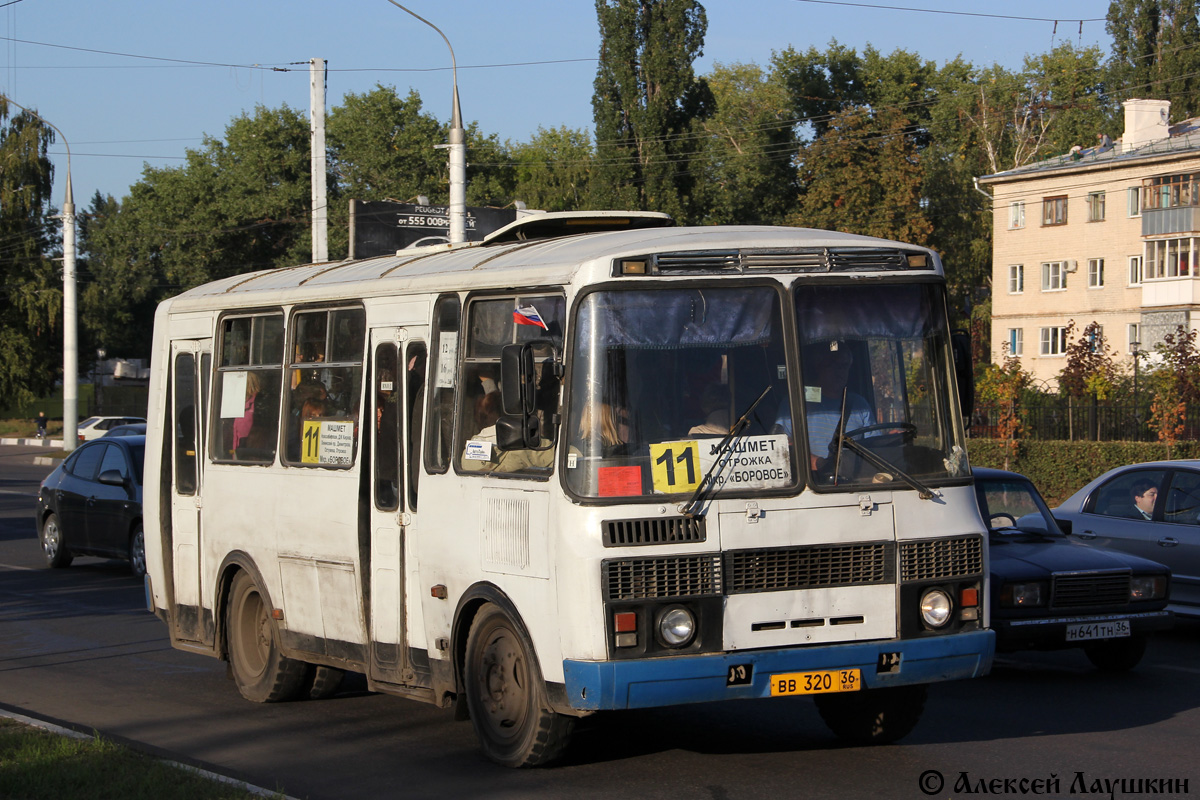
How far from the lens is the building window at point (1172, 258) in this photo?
54719 mm

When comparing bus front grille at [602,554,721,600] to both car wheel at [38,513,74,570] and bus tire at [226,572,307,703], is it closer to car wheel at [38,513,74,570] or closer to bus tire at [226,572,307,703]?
bus tire at [226,572,307,703]

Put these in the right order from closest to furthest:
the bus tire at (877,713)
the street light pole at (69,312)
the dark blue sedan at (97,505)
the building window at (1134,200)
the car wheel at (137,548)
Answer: the bus tire at (877,713)
the car wheel at (137,548)
the dark blue sedan at (97,505)
the street light pole at (69,312)
the building window at (1134,200)

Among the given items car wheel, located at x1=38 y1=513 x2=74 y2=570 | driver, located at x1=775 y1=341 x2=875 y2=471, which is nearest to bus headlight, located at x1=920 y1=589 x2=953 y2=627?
driver, located at x1=775 y1=341 x2=875 y2=471

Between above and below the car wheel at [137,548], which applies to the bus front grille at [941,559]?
above

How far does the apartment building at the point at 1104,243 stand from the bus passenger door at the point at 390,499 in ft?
161

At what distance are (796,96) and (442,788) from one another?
70.2 meters

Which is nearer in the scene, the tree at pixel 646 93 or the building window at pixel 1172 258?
the building window at pixel 1172 258

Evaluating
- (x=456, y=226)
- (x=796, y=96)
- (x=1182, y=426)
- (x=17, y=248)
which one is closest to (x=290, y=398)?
(x=456, y=226)

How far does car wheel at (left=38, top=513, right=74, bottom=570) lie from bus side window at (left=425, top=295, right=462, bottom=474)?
39.3 ft

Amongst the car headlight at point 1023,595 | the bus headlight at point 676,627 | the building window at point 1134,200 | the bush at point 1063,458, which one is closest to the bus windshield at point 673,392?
the bus headlight at point 676,627

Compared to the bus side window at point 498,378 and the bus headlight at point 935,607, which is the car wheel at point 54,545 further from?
the bus headlight at point 935,607

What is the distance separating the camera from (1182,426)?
2538 centimetres

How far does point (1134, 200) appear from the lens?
5778cm

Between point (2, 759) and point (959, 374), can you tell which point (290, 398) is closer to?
point (2, 759)
